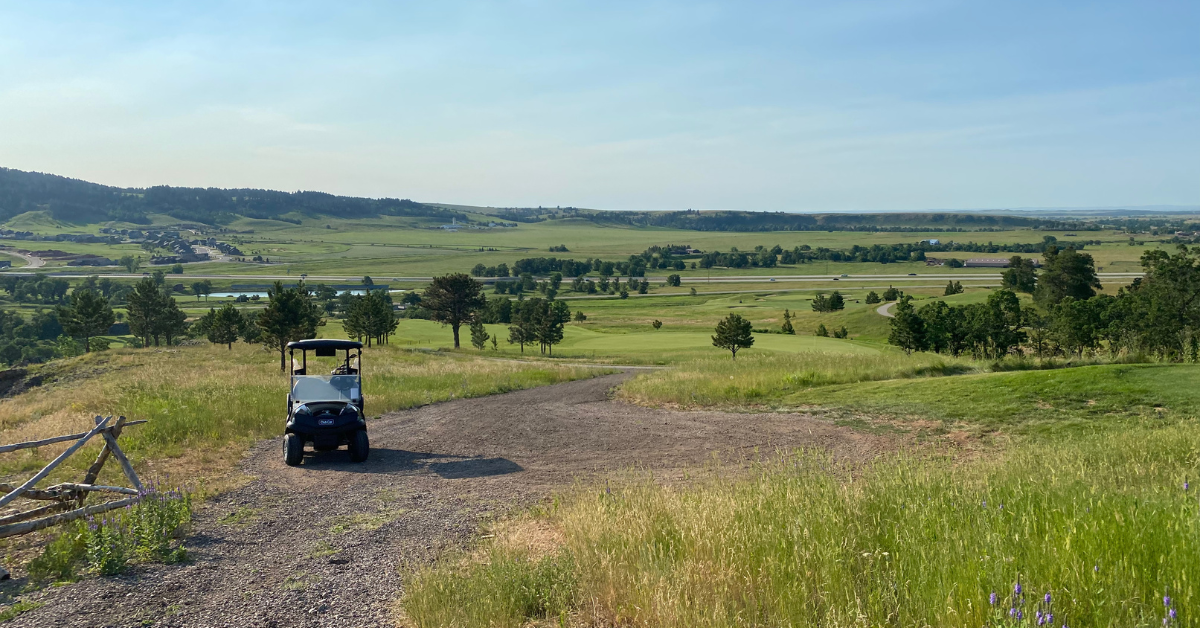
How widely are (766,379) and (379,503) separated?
56.0 ft

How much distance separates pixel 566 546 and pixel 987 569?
4.04 meters

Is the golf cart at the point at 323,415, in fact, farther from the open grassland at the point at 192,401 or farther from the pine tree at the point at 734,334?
the pine tree at the point at 734,334

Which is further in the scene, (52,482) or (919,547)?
(52,482)

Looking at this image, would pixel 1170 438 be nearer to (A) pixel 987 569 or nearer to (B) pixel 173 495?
(A) pixel 987 569

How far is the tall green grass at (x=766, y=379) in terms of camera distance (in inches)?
931

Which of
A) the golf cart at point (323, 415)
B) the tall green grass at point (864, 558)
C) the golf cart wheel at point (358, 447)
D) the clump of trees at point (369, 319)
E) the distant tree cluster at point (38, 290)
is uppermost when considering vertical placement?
the tall green grass at point (864, 558)

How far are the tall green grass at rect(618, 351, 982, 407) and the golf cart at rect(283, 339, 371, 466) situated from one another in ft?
38.2

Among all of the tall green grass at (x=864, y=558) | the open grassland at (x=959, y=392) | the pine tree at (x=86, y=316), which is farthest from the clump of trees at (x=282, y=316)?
the tall green grass at (x=864, y=558)

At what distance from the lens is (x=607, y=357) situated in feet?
193

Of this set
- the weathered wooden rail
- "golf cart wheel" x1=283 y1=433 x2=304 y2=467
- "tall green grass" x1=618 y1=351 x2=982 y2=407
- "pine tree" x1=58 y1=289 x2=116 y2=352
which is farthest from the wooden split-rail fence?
"pine tree" x1=58 y1=289 x2=116 y2=352

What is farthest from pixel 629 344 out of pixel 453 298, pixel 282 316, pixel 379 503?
pixel 379 503

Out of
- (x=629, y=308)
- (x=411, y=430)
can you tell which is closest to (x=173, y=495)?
(x=411, y=430)

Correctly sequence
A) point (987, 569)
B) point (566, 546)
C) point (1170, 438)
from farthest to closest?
point (1170, 438) < point (566, 546) < point (987, 569)

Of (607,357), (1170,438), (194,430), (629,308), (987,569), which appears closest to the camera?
(987,569)
